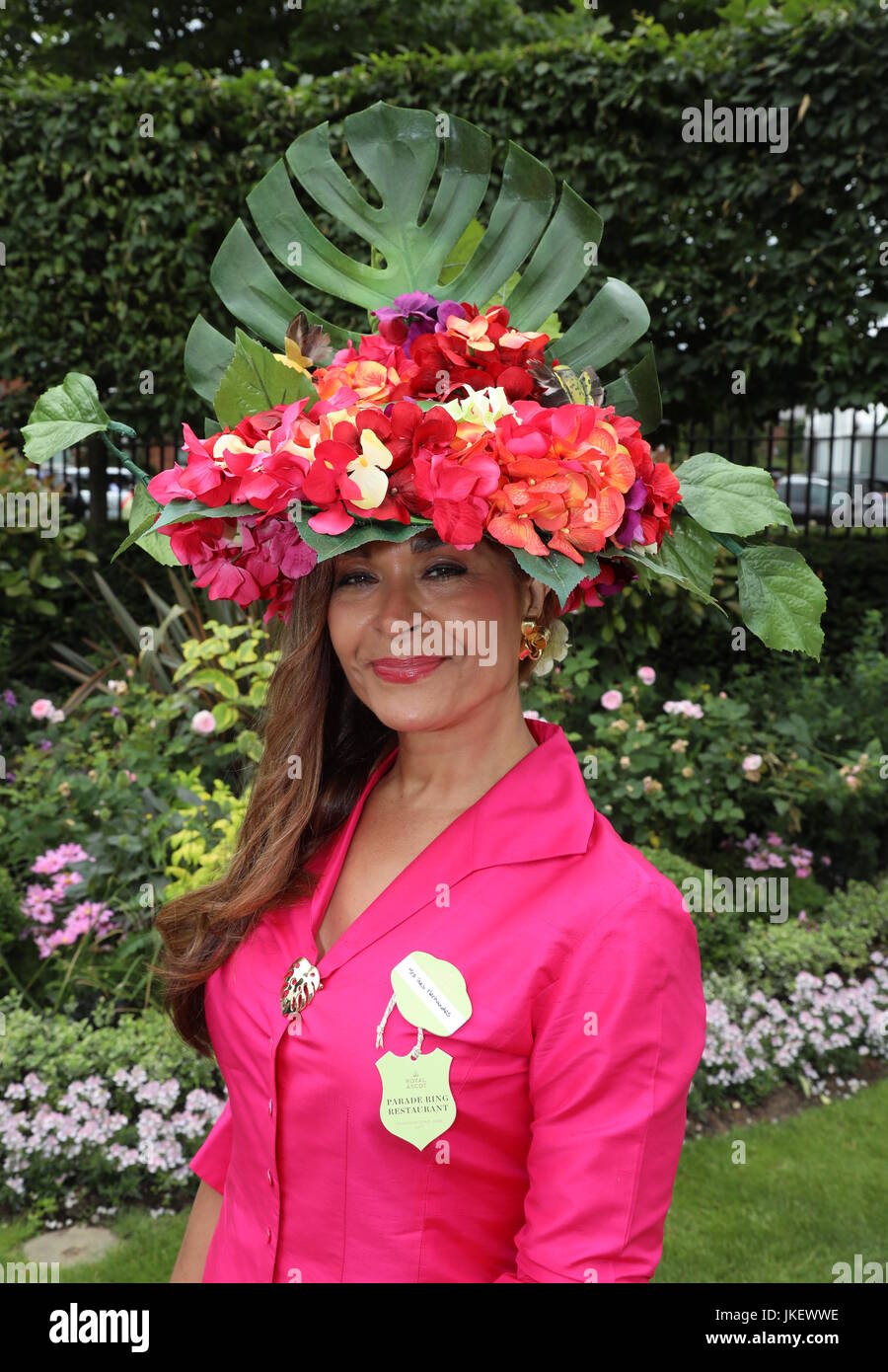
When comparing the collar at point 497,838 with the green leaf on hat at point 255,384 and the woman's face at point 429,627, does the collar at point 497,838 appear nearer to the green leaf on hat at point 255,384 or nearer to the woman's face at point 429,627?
the woman's face at point 429,627

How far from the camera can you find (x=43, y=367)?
6.75 meters

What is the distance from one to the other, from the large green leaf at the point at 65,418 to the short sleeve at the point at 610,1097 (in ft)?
3.23

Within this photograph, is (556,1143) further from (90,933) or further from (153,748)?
(153,748)

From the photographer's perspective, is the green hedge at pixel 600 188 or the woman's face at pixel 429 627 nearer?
the woman's face at pixel 429 627

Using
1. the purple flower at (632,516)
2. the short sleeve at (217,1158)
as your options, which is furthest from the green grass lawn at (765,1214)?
the purple flower at (632,516)

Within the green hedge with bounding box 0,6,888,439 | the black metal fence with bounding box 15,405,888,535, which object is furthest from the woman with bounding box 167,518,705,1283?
the green hedge with bounding box 0,6,888,439

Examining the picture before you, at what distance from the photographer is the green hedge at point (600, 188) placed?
5.13 metres

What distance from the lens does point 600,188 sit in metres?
5.53

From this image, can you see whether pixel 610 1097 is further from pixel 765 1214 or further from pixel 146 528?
pixel 765 1214

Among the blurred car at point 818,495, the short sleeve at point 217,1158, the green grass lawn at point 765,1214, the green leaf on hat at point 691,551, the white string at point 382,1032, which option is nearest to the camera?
the white string at point 382,1032

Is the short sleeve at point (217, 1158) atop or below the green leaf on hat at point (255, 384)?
below

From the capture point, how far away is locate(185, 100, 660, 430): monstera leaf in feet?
5.51

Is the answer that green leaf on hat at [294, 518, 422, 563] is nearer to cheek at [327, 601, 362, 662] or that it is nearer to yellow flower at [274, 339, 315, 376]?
cheek at [327, 601, 362, 662]

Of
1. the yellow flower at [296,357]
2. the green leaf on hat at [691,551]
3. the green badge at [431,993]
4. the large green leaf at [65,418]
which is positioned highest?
the yellow flower at [296,357]
